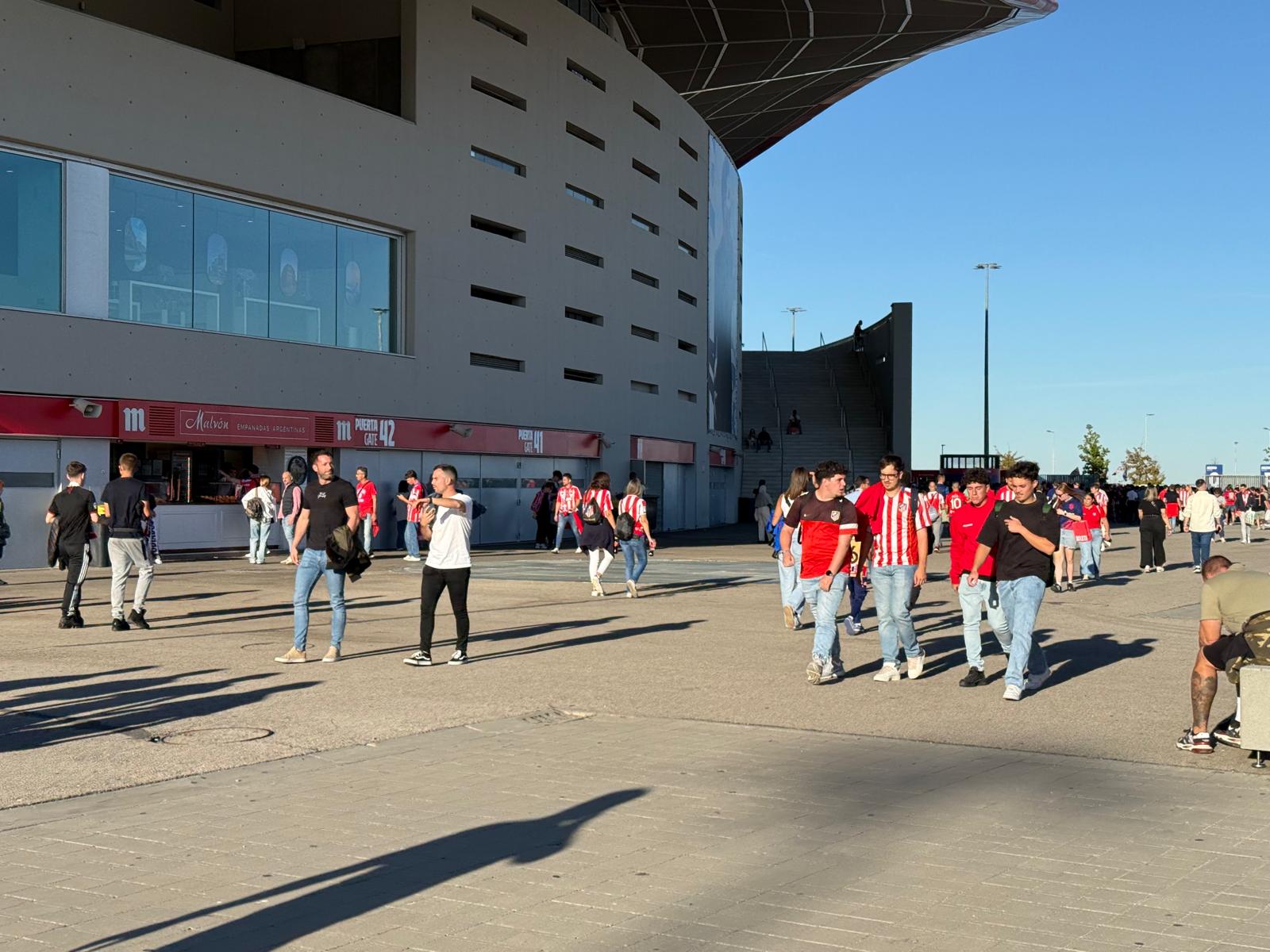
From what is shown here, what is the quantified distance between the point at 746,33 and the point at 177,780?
4508cm

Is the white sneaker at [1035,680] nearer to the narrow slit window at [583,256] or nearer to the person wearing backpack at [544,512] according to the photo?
the person wearing backpack at [544,512]

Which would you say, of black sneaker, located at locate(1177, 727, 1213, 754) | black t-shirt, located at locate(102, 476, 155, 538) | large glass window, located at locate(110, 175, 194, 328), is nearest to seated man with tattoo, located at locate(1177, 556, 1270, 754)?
black sneaker, located at locate(1177, 727, 1213, 754)

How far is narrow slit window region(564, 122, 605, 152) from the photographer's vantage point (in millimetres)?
40406

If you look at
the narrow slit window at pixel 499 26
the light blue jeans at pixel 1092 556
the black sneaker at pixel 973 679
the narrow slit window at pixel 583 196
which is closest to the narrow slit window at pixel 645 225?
the narrow slit window at pixel 583 196

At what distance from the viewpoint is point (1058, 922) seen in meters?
5.01

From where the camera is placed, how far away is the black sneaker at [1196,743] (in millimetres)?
8547

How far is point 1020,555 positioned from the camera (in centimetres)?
1084

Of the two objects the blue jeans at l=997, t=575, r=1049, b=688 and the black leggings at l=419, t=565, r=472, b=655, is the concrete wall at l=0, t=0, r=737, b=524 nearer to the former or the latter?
the black leggings at l=419, t=565, r=472, b=655

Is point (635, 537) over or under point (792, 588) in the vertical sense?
over

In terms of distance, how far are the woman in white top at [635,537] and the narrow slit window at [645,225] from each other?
26.2m

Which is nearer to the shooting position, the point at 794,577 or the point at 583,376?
the point at 794,577

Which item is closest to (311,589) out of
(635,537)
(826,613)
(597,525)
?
(826,613)

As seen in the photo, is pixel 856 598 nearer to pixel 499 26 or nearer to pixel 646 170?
pixel 499 26

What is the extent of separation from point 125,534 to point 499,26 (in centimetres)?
2535
